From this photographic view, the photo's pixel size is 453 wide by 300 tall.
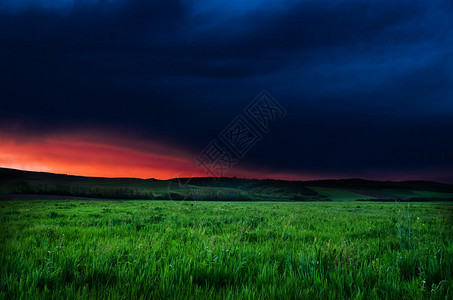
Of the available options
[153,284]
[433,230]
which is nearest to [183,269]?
[153,284]

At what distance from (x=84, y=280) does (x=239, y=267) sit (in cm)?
201

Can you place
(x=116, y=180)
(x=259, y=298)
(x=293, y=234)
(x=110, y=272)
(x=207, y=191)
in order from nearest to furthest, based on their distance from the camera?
(x=259, y=298), (x=110, y=272), (x=293, y=234), (x=207, y=191), (x=116, y=180)

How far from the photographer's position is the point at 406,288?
2756 millimetres

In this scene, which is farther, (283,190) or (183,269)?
(283,190)

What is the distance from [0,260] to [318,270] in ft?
14.8

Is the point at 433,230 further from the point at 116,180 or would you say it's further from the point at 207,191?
the point at 116,180

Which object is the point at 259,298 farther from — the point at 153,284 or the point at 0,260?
the point at 0,260

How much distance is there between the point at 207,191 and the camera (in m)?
57.7

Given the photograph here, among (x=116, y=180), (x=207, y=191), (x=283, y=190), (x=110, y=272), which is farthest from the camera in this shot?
(x=116, y=180)

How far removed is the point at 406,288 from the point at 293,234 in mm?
3906

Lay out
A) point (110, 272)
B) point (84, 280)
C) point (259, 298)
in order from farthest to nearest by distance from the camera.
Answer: point (110, 272), point (84, 280), point (259, 298)

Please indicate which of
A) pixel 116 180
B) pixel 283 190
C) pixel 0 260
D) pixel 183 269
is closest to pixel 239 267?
pixel 183 269

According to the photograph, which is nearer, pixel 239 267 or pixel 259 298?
pixel 259 298

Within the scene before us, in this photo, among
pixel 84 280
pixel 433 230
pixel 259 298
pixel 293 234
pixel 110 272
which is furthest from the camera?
pixel 433 230
